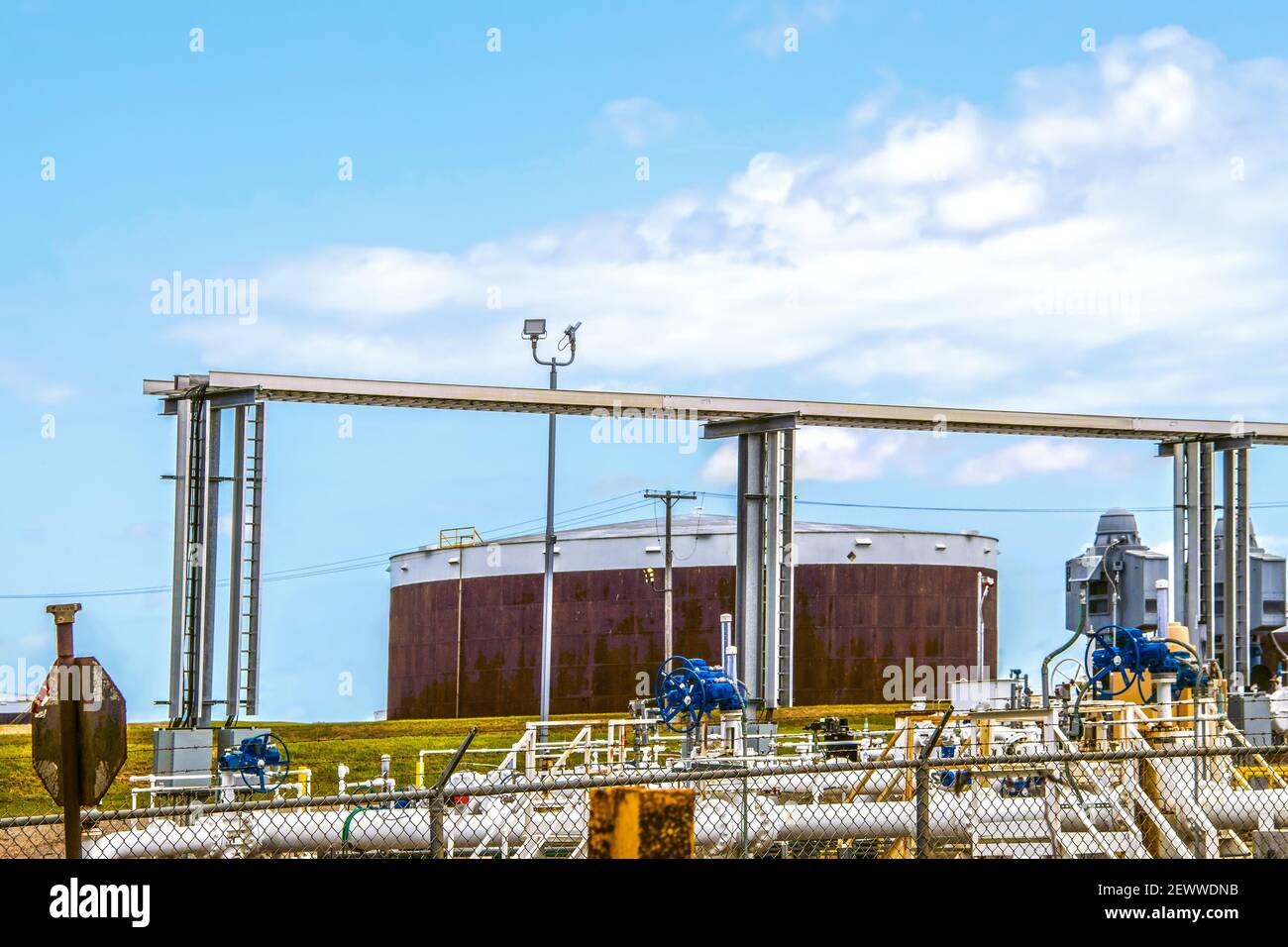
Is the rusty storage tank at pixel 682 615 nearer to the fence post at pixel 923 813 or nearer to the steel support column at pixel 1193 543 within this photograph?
the steel support column at pixel 1193 543

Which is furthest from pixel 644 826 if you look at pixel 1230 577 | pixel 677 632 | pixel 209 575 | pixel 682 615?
pixel 682 615

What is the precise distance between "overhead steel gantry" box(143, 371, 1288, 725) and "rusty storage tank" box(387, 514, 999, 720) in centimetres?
2066

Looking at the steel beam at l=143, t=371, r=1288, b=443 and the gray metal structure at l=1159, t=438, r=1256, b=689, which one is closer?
the steel beam at l=143, t=371, r=1288, b=443

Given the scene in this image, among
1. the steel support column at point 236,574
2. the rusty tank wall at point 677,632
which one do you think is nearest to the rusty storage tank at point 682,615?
the rusty tank wall at point 677,632

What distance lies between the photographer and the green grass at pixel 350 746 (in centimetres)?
3219

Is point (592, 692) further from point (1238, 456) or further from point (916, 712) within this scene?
point (916, 712)

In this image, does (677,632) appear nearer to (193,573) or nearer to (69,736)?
(193,573)

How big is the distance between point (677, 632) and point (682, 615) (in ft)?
1.85

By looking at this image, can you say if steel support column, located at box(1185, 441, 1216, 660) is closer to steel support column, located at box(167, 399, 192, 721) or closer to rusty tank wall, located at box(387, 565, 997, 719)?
steel support column, located at box(167, 399, 192, 721)

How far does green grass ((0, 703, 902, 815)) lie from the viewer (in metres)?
32.2

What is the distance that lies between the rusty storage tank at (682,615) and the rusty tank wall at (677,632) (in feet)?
0.14

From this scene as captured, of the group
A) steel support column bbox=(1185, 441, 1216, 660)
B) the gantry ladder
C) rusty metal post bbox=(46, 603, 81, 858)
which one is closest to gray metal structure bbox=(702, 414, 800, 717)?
steel support column bbox=(1185, 441, 1216, 660)

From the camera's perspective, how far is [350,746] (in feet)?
125
